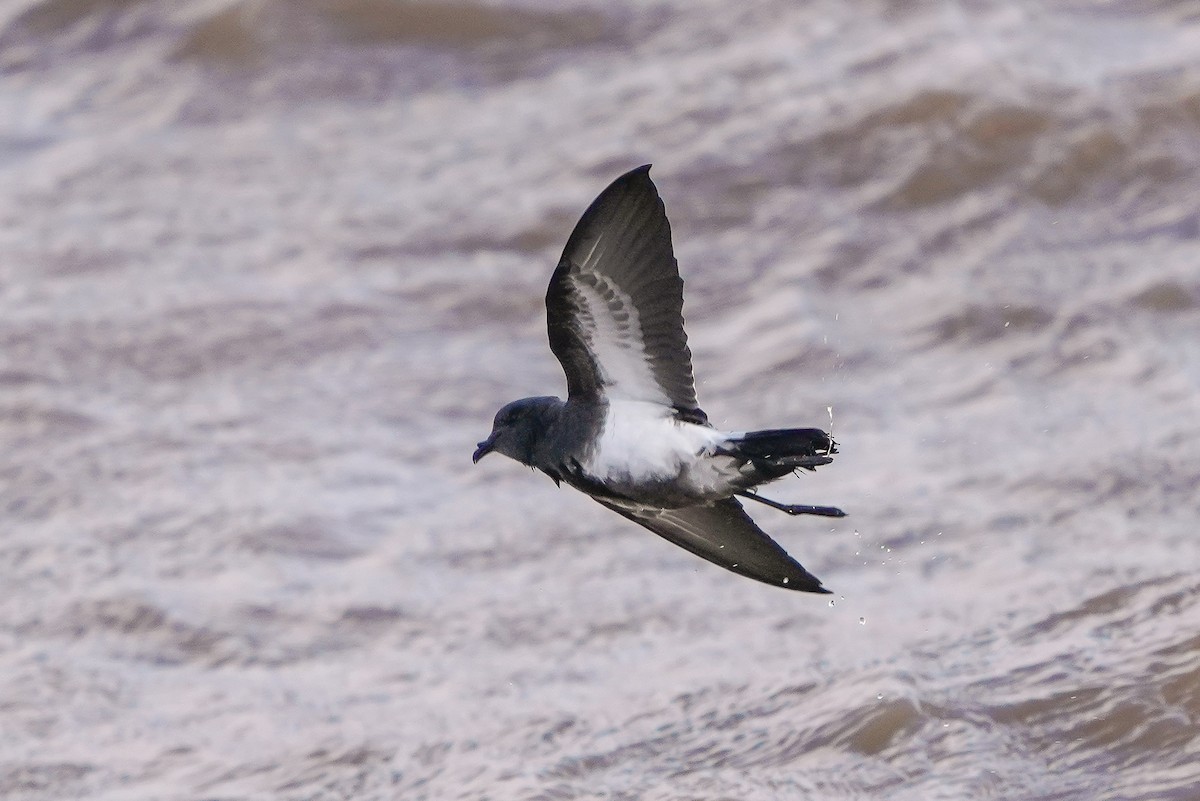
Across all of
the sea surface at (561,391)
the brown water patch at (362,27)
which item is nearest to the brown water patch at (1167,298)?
the sea surface at (561,391)

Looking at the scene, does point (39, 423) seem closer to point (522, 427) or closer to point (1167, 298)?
point (522, 427)

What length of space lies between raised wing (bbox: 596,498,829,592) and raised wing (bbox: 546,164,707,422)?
1.10 feet

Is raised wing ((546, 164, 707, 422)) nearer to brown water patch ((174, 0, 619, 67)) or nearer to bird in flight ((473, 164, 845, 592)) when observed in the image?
bird in flight ((473, 164, 845, 592))

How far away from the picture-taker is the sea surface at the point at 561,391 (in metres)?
5.27

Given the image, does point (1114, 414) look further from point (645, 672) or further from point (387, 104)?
point (387, 104)

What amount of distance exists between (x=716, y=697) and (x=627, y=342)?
2070 mm

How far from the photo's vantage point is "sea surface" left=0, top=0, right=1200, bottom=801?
17.3 feet

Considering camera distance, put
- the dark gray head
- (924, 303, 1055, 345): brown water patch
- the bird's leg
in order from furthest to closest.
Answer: (924, 303, 1055, 345): brown water patch < the dark gray head < the bird's leg

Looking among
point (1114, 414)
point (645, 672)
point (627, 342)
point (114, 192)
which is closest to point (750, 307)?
point (1114, 414)

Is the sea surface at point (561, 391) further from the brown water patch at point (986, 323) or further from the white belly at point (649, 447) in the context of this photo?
the white belly at point (649, 447)

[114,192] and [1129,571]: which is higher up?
[114,192]

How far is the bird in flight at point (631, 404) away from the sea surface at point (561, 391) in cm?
142

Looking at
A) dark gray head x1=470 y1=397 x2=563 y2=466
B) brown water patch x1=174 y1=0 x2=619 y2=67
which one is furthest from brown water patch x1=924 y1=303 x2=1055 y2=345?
dark gray head x1=470 y1=397 x2=563 y2=466

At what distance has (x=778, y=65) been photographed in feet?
29.8
